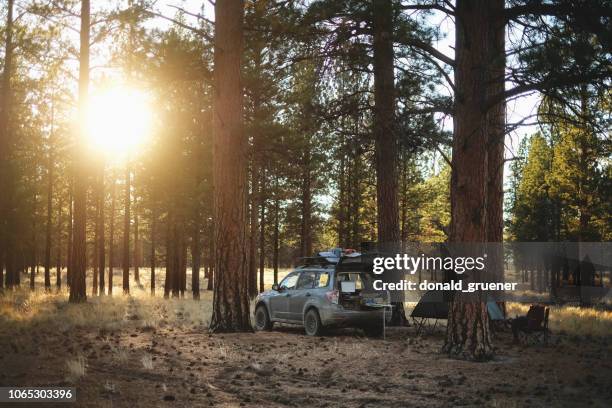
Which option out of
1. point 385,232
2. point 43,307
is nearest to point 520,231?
point 385,232

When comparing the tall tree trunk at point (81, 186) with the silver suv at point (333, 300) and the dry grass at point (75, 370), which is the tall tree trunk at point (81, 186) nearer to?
the silver suv at point (333, 300)

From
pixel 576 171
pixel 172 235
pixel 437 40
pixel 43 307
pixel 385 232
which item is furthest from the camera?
pixel 576 171

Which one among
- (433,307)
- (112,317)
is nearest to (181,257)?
(112,317)

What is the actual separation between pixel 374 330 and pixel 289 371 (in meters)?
5.73

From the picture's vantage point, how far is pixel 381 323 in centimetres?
1438

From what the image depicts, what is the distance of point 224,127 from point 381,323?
6.07 metres

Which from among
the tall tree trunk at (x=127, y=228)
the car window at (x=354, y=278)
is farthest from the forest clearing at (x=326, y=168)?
the tall tree trunk at (x=127, y=228)

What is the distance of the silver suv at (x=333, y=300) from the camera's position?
46.4ft

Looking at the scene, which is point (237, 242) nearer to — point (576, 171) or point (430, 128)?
point (430, 128)

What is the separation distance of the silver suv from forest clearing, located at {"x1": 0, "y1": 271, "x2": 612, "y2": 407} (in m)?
0.43

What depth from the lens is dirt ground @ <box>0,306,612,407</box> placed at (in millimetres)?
7191

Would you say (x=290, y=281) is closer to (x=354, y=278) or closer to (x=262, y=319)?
(x=262, y=319)

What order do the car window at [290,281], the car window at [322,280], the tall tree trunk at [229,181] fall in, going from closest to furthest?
the tall tree trunk at [229,181] < the car window at [322,280] < the car window at [290,281]

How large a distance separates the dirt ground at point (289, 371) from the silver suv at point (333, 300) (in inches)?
33.7
